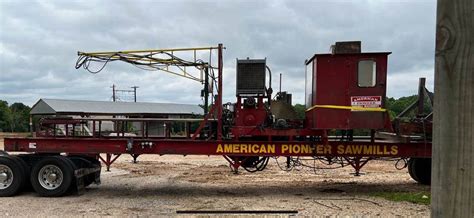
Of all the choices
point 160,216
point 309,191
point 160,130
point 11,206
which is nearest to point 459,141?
point 160,216

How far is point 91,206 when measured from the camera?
360 inches

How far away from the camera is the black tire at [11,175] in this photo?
10.2 meters

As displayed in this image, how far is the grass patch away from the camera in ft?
30.8

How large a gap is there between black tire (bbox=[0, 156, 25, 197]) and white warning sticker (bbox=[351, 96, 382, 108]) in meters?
7.71

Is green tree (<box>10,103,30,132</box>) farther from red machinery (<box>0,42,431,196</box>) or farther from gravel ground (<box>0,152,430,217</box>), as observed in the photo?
red machinery (<box>0,42,431,196</box>)

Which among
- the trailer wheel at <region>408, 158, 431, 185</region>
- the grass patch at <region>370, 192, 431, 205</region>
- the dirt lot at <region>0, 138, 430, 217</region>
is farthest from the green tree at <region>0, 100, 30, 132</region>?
the grass patch at <region>370, 192, 431, 205</region>

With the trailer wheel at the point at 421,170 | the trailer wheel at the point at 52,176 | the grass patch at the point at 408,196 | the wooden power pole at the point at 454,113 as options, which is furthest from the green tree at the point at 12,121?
the wooden power pole at the point at 454,113

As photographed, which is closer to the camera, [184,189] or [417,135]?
[417,135]

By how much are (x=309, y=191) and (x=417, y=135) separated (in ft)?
9.60

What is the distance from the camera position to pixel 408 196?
9.89m

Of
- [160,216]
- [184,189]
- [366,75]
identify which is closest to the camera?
[160,216]

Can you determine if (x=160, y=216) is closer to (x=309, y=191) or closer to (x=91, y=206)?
(x=91, y=206)

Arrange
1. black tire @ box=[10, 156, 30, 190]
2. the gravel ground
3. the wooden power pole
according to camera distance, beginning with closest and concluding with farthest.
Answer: the wooden power pole
the gravel ground
black tire @ box=[10, 156, 30, 190]

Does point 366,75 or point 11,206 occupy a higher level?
point 366,75
